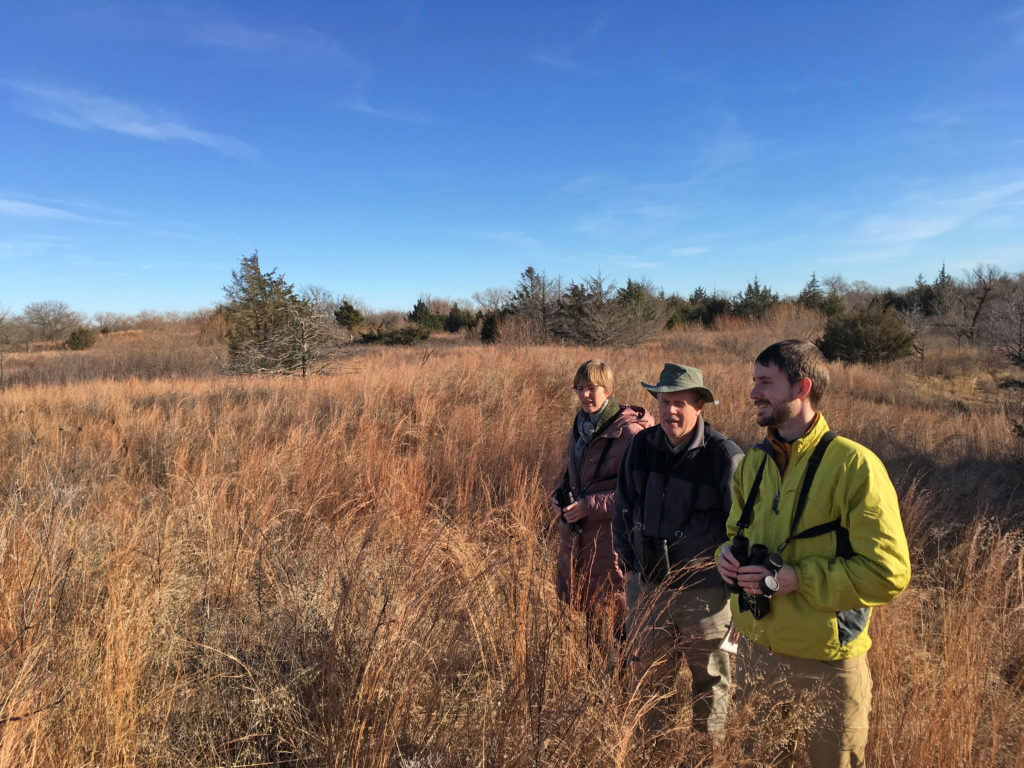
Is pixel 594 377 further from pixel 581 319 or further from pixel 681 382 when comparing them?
pixel 581 319

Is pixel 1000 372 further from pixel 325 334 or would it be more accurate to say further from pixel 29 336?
pixel 29 336

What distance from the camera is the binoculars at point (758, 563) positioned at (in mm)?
1689

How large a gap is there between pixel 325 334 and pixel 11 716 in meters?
12.3

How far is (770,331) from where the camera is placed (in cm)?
2155

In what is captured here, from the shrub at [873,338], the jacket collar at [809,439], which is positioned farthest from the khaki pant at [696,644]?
the shrub at [873,338]

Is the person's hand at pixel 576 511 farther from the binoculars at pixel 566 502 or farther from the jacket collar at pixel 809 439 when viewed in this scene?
the jacket collar at pixel 809 439

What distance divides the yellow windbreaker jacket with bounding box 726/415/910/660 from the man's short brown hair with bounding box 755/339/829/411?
140 mm

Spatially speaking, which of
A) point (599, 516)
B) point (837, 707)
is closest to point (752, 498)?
point (837, 707)

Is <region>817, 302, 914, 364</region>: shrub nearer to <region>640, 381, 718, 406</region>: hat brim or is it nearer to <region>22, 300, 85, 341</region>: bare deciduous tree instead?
<region>640, 381, 718, 406</region>: hat brim

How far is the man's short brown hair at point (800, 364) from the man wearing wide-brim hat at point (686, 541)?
44 centimetres

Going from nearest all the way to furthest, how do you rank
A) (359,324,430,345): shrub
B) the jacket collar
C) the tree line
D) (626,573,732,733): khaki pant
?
the jacket collar
(626,573,732,733): khaki pant
the tree line
(359,324,430,345): shrub

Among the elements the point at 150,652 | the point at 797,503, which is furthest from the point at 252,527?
the point at 797,503

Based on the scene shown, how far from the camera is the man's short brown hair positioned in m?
1.84

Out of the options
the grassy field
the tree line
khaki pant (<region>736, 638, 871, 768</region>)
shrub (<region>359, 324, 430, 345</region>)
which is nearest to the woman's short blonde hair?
the grassy field
